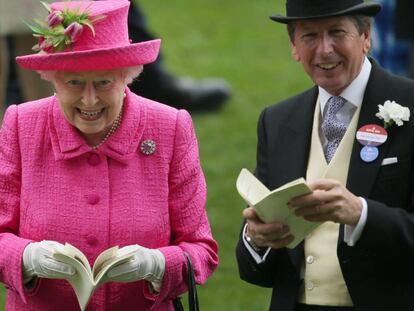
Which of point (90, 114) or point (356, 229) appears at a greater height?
point (90, 114)

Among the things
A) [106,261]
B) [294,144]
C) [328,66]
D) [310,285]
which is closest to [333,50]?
[328,66]

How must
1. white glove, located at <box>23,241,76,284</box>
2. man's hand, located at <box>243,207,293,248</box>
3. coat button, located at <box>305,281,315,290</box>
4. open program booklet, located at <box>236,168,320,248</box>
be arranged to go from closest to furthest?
open program booklet, located at <box>236,168,320,248</box>
man's hand, located at <box>243,207,293,248</box>
white glove, located at <box>23,241,76,284</box>
coat button, located at <box>305,281,315,290</box>

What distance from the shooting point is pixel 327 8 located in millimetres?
5020

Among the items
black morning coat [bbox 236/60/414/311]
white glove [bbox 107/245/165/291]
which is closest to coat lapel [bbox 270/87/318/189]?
black morning coat [bbox 236/60/414/311]

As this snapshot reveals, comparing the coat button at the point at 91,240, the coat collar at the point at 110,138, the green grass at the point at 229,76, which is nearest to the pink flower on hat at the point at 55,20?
the coat collar at the point at 110,138

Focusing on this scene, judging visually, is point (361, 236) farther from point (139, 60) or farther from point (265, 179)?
point (139, 60)

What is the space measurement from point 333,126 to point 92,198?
0.93 m

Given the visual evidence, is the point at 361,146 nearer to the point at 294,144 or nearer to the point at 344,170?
the point at 344,170

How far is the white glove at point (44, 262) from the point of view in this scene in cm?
491

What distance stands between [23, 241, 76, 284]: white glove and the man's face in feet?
3.72

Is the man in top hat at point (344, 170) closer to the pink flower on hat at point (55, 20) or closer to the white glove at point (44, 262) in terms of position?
the white glove at point (44, 262)

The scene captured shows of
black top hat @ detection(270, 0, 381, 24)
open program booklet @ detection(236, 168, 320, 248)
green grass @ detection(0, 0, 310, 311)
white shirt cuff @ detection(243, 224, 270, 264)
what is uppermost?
black top hat @ detection(270, 0, 381, 24)

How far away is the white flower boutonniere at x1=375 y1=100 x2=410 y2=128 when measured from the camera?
5.00 meters

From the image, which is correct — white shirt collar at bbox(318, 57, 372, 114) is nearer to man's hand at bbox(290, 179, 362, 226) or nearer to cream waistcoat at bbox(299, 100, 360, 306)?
cream waistcoat at bbox(299, 100, 360, 306)
